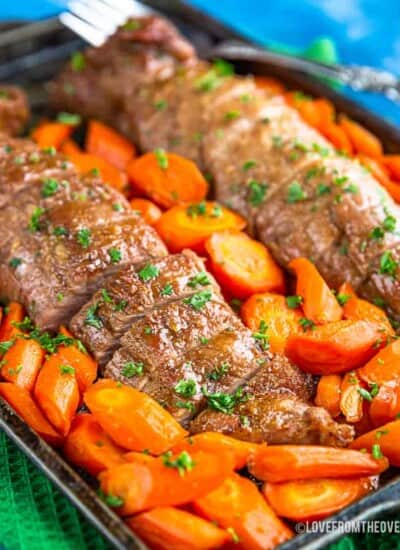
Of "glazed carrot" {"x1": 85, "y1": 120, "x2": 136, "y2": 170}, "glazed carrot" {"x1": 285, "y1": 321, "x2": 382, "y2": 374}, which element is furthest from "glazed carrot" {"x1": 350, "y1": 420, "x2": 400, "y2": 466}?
"glazed carrot" {"x1": 85, "y1": 120, "x2": 136, "y2": 170}

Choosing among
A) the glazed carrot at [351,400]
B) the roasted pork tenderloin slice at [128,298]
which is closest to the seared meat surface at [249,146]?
the glazed carrot at [351,400]

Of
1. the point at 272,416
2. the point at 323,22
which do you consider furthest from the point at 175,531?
the point at 323,22

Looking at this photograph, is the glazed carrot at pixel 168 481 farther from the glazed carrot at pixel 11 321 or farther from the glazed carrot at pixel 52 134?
the glazed carrot at pixel 52 134

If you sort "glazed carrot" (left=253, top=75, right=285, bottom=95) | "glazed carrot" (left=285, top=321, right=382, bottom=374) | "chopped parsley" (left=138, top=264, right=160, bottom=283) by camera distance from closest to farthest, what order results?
"glazed carrot" (left=285, top=321, right=382, bottom=374), "chopped parsley" (left=138, top=264, right=160, bottom=283), "glazed carrot" (left=253, top=75, right=285, bottom=95)

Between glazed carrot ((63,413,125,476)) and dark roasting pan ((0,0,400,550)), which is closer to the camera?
dark roasting pan ((0,0,400,550))

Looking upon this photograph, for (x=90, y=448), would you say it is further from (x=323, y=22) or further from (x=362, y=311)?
(x=323, y=22)

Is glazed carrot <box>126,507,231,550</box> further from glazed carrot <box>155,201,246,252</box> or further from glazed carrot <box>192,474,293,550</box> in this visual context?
glazed carrot <box>155,201,246,252</box>
